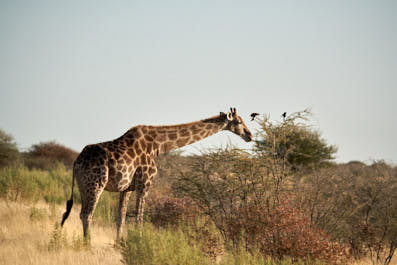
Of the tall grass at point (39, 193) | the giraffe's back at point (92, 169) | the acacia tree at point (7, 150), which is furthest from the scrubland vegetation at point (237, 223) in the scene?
the acacia tree at point (7, 150)

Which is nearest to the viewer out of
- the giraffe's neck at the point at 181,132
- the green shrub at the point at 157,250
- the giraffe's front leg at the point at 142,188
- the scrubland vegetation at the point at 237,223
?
the green shrub at the point at 157,250

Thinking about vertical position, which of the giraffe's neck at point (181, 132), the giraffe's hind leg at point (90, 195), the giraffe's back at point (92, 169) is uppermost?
the giraffe's neck at point (181, 132)

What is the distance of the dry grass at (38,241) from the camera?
758cm

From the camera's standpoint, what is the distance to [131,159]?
8648 millimetres

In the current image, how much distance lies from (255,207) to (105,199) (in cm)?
872

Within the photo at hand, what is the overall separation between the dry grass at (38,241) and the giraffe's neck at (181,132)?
2556mm

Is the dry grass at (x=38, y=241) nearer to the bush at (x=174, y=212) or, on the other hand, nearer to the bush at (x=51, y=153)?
the bush at (x=174, y=212)

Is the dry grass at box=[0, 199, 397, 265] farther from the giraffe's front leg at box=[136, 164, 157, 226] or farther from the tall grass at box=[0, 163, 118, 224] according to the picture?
the giraffe's front leg at box=[136, 164, 157, 226]

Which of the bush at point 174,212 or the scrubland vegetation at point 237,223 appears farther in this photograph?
the bush at point 174,212

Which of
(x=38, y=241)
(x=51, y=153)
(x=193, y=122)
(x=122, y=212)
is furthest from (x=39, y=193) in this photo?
(x=51, y=153)

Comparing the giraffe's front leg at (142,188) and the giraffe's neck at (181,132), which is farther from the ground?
the giraffe's neck at (181,132)

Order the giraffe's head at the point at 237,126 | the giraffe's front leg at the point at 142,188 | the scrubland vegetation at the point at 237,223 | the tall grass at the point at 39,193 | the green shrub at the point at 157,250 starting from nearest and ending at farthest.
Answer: the green shrub at the point at 157,250, the scrubland vegetation at the point at 237,223, the giraffe's front leg at the point at 142,188, the giraffe's head at the point at 237,126, the tall grass at the point at 39,193

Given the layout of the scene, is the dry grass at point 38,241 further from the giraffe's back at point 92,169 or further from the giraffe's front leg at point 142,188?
the giraffe's back at point 92,169

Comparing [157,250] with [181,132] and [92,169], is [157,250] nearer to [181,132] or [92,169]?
[92,169]
